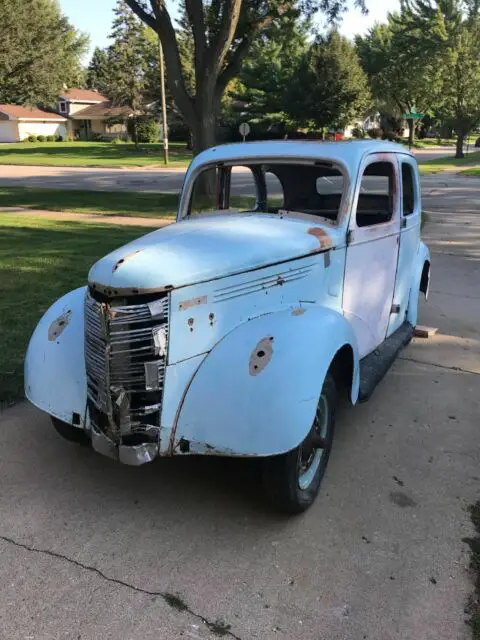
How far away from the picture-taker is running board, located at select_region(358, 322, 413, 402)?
3.75 m

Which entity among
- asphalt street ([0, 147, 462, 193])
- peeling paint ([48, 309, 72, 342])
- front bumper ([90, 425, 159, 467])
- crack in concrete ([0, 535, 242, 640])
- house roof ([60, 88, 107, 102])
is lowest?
asphalt street ([0, 147, 462, 193])

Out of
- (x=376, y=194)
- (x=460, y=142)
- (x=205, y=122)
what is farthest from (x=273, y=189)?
(x=460, y=142)

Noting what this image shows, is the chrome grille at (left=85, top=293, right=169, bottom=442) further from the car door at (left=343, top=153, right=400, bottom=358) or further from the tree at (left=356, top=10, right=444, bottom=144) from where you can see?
the tree at (left=356, top=10, right=444, bottom=144)

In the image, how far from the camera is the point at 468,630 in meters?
2.35

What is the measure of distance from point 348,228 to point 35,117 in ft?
258

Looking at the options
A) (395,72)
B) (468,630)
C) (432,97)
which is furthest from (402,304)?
(395,72)

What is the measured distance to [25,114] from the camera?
240 ft

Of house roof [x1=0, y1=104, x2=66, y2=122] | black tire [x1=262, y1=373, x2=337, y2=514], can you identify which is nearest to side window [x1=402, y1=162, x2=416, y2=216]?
black tire [x1=262, y1=373, x2=337, y2=514]

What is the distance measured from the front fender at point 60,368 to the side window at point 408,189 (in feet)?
9.40

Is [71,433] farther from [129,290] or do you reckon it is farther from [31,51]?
[31,51]

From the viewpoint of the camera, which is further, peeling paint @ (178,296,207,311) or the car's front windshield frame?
the car's front windshield frame

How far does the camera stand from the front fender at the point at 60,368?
3.14 metres

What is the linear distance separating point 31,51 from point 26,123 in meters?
43.3

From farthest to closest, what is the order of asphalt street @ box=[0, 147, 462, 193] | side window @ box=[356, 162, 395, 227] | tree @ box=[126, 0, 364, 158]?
1. asphalt street @ box=[0, 147, 462, 193]
2. tree @ box=[126, 0, 364, 158]
3. side window @ box=[356, 162, 395, 227]
